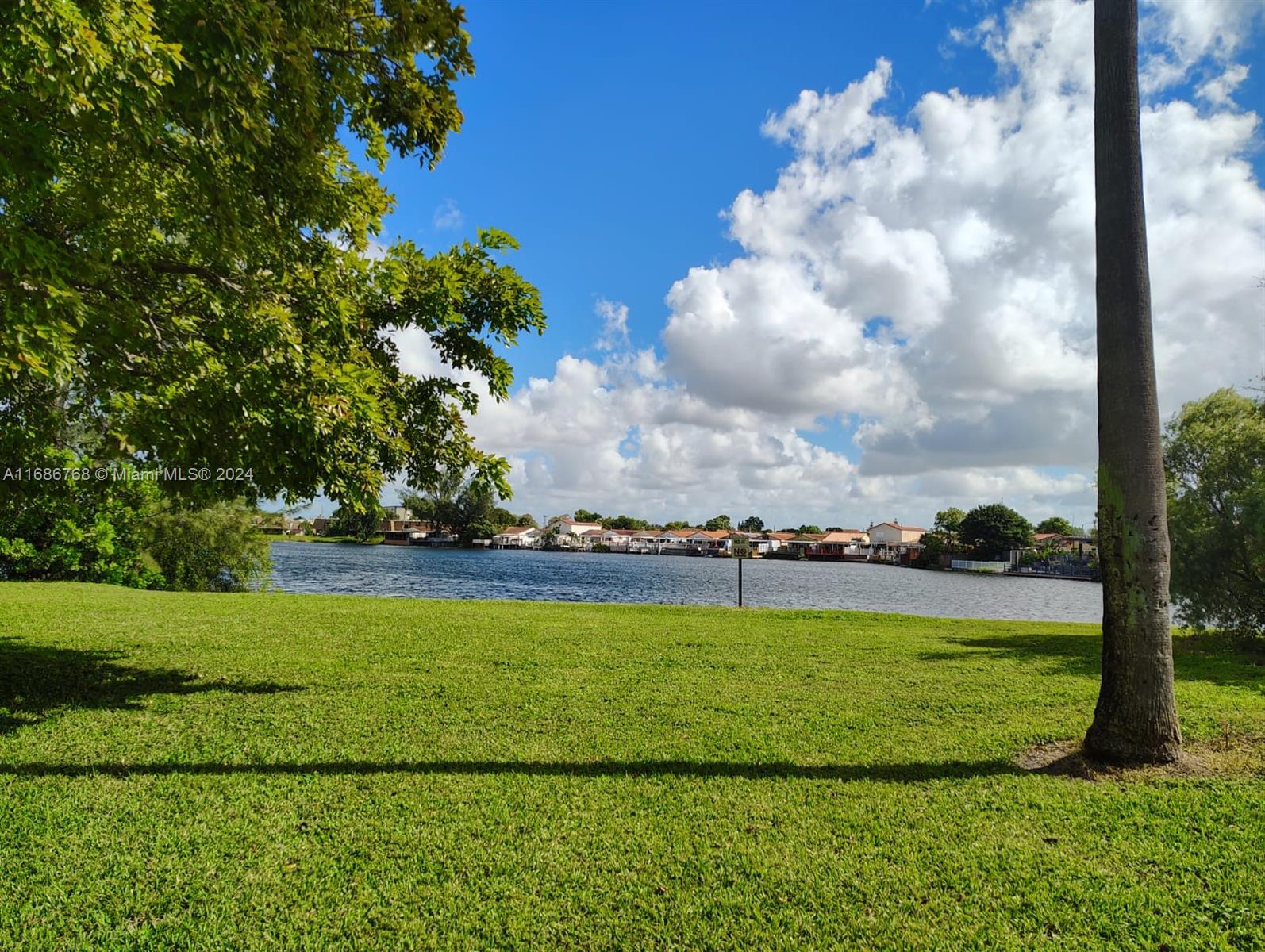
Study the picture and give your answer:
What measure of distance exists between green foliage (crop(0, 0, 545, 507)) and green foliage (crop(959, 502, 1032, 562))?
10415 cm

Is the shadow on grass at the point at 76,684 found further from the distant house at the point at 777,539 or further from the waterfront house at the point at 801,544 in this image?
the distant house at the point at 777,539

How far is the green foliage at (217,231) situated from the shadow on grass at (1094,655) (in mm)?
9713

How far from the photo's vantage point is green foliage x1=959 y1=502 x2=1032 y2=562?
3696 inches

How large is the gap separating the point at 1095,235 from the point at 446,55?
6441 mm

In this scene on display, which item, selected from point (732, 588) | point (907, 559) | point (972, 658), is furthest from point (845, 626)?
point (907, 559)

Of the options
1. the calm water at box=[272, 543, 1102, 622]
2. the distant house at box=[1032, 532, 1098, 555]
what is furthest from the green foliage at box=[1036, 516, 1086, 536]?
the calm water at box=[272, 543, 1102, 622]

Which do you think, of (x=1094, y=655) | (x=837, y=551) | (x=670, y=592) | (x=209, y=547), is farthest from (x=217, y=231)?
(x=837, y=551)

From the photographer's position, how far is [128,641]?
32.8 ft

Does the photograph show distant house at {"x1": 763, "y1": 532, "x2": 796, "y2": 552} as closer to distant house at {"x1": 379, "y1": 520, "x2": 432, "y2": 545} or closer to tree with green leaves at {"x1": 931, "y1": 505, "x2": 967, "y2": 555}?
tree with green leaves at {"x1": 931, "y1": 505, "x2": 967, "y2": 555}

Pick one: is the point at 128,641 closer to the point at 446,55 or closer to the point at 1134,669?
the point at 446,55

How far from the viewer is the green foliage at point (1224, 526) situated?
42.9 feet

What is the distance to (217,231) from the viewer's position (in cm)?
552

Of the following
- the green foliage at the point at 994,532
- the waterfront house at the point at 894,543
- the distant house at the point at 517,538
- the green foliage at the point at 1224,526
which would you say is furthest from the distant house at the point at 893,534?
the green foliage at the point at 1224,526

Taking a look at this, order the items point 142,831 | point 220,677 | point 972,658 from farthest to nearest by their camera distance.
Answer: point 972,658 < point 220,677 < point 142,831
